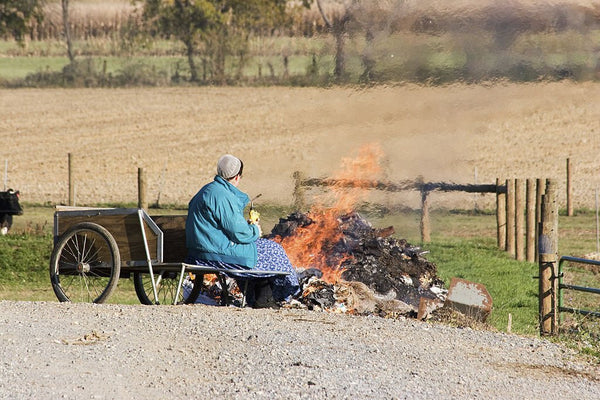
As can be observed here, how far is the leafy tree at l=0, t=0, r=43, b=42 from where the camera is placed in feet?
155

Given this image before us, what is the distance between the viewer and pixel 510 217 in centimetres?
1805

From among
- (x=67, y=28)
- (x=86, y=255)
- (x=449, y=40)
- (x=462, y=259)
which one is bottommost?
(x=462, y=259)

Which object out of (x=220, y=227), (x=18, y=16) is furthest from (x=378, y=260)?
(x=18, y=16)

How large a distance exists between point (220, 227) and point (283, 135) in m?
29.8

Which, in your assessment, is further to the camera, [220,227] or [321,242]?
[321,242]

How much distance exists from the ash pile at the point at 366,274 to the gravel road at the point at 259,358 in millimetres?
1935

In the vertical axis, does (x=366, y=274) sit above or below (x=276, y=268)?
below

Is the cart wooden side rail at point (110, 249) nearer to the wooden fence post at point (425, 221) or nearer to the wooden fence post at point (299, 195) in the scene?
the wooden fence post at point (299, 195)

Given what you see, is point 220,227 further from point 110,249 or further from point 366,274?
point 366,274

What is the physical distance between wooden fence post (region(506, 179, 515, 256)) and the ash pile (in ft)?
14.9

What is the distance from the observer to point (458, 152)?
1919cm

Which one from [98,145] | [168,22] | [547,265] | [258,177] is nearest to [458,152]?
[258,177]

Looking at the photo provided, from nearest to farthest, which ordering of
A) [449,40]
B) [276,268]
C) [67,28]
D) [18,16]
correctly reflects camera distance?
[276,268] → [449,40] → [18,16] → [67,28]

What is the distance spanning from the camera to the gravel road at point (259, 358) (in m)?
6.84
